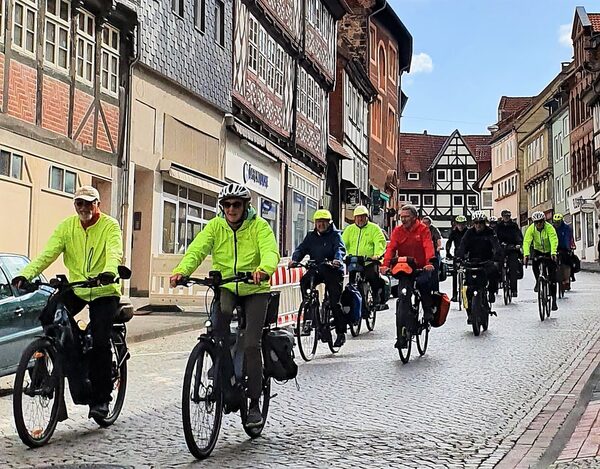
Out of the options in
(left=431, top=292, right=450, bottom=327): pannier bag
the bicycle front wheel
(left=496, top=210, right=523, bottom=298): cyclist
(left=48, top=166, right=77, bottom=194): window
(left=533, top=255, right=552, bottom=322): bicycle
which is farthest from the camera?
(left=496, top=210, right=523, bottom=298): cyclist

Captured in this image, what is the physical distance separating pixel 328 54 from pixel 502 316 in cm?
2482

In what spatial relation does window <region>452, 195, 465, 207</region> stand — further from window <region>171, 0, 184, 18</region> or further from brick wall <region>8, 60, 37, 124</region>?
brick wall <region>8, 60, 37, 124</region>

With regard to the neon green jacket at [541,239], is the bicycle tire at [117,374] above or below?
below

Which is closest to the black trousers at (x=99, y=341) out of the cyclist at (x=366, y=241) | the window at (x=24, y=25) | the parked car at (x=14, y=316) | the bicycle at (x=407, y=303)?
the parked car at (x=14, y=316)

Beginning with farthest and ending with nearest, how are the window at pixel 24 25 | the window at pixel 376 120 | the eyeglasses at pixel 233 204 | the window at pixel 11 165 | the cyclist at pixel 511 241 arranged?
the window at pixel 376 120 → the cyclist at pixel 511 241 → the window at pixel 24 25 → the window at pixel 11 165 → the eyeglasses at pixel 233 204

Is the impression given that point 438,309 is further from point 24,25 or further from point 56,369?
point 24,25

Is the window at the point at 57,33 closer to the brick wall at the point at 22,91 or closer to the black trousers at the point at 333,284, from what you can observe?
the brick wall at the point at 22,91

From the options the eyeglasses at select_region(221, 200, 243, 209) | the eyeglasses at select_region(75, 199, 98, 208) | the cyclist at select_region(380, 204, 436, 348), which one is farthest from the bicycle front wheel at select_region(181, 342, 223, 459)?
the cyclist at select_region(380, 204, 436, 348)

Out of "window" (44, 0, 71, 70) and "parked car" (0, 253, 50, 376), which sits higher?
"window" (44, 0, 71, 70)

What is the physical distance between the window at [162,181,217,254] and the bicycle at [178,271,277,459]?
57.8 ft

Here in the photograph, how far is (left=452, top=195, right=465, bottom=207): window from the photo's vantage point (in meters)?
103

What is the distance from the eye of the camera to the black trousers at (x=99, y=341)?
7879mm

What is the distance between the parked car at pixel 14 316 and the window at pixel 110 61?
10.9m

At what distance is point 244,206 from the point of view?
298 inches
